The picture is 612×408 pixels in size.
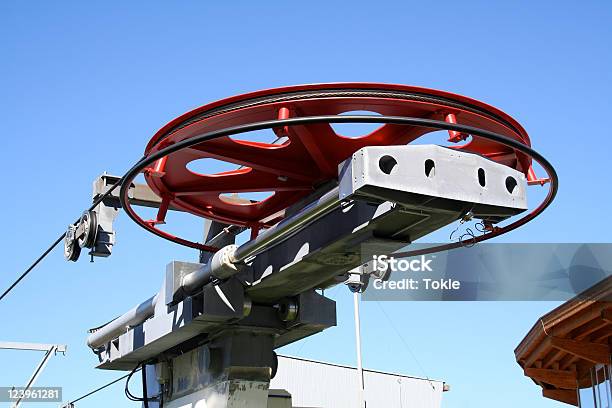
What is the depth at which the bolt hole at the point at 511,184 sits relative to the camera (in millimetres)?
5934

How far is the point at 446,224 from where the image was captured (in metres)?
6.20

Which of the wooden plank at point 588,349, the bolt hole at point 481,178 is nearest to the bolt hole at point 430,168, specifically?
the bolt hole at point 481,178

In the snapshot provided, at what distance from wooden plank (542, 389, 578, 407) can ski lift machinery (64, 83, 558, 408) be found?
9.76 m

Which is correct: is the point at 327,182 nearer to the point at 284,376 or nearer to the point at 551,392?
the point at 551,392

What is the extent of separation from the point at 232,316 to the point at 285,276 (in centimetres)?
67

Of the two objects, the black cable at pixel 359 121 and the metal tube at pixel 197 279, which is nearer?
the black cable at pixel 359 121

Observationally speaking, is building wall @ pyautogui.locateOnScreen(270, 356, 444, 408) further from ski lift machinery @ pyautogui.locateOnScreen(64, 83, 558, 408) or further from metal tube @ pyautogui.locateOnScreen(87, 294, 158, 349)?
ski lift machinery @ pyautogui.locateOnScreen(64, 83, 558, 408)

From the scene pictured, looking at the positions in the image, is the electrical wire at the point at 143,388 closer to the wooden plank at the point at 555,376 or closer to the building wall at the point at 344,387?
the wooden plank at the point at 555,376

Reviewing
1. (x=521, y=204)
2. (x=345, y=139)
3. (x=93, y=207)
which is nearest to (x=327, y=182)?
(x=345, y=139)

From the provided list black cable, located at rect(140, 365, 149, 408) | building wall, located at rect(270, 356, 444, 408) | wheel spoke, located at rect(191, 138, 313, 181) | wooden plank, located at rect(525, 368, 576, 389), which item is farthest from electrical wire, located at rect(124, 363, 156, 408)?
building wall, located at rect(270, 356, 444, 408)

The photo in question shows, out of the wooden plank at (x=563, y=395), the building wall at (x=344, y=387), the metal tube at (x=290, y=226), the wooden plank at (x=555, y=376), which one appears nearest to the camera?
the metal tube at (x=290, y=226)

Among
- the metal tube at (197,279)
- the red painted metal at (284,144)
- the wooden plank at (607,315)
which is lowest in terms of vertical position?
the metal tube at (197,279)

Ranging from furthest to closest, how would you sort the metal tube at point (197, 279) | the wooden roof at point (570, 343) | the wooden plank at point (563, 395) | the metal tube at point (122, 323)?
1. the wooden plank at point (563, 395)
2. the wooden roof at point (570, 343)
3. the metal tube at point (122, 323)
4. the metal tube at point (197, 279)

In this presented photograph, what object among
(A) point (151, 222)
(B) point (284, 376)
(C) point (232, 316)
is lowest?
(C) point (232, 316)
